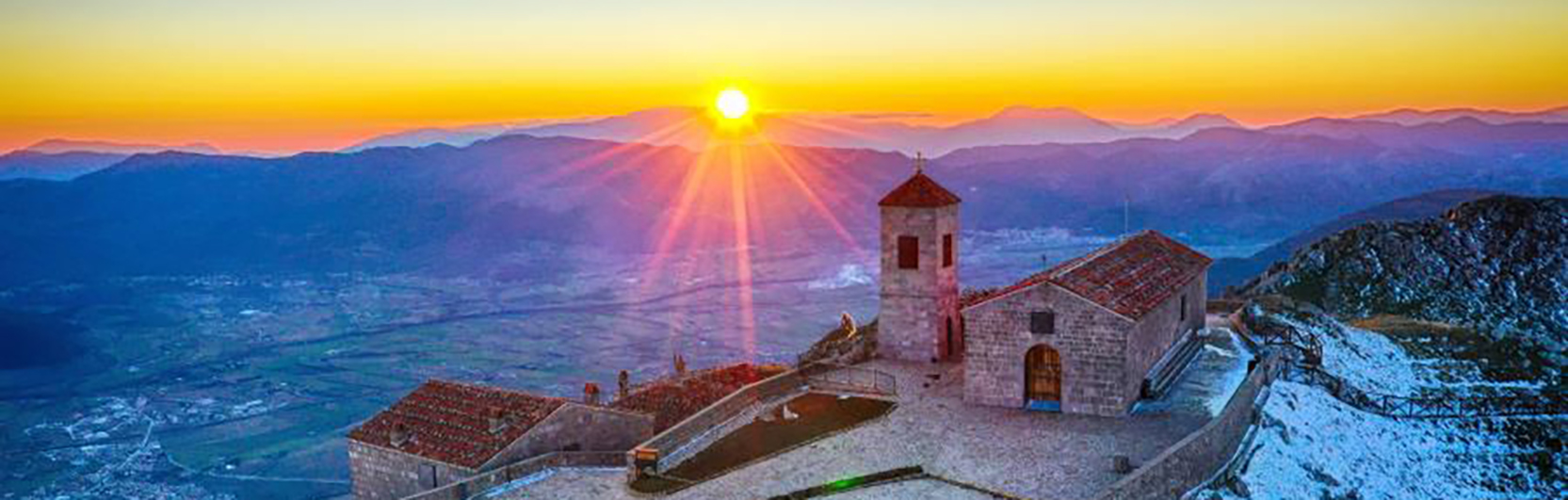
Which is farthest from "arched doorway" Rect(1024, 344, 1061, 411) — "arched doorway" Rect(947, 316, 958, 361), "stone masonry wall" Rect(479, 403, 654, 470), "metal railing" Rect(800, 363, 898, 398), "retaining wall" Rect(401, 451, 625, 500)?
"retaining wall" Rect(401, 451, 625, 500)

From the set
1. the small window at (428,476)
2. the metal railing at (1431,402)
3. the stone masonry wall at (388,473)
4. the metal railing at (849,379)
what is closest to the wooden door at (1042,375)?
the metal railing at (849,379)

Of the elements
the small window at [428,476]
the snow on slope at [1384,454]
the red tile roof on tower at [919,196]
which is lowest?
the snow on slope at [1384,454]

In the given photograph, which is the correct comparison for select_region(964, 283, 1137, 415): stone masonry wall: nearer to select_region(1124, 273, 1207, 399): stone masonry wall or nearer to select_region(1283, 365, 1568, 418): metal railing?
select_region(1124, 273, 1207, 399): stone masonry wall

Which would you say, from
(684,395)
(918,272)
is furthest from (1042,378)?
(684,395)

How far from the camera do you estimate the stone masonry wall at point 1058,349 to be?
3306 cm

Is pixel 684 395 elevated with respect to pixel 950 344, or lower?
lower

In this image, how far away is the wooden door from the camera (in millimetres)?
34594

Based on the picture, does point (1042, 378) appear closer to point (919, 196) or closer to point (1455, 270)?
point (919, 196)

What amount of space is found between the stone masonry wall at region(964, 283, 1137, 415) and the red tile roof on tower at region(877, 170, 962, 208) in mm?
6351

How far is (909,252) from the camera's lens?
40750 millimetres

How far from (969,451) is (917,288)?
11041mm

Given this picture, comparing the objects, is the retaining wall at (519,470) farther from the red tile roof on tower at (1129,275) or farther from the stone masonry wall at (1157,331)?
the stone masonry wall at (1157,331)

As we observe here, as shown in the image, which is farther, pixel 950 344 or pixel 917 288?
pixel 950 344

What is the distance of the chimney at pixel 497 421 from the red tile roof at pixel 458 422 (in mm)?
26
